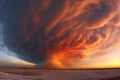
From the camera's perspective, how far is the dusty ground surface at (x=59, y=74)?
37.1 inches

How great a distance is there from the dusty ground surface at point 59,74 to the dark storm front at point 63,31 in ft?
0.13

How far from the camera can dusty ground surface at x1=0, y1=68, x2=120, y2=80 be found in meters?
0.94

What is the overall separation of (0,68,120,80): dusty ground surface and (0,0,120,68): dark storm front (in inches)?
1.6

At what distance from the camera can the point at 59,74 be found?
99cm

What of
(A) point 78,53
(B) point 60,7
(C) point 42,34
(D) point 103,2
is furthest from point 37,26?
(D) point 103,2

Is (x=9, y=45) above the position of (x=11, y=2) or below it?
below

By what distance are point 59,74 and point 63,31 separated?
232mm

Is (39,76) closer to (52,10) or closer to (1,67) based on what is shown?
(1,67)

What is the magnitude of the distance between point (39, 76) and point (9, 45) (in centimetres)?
26

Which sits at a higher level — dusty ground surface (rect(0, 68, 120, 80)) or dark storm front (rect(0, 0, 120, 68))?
dark storm front (rect(0, 0, 120, 68))

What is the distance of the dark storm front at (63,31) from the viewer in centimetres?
101

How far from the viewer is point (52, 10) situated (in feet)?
3.46

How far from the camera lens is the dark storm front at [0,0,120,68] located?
1.01 meters

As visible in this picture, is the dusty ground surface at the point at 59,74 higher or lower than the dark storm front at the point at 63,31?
lower
